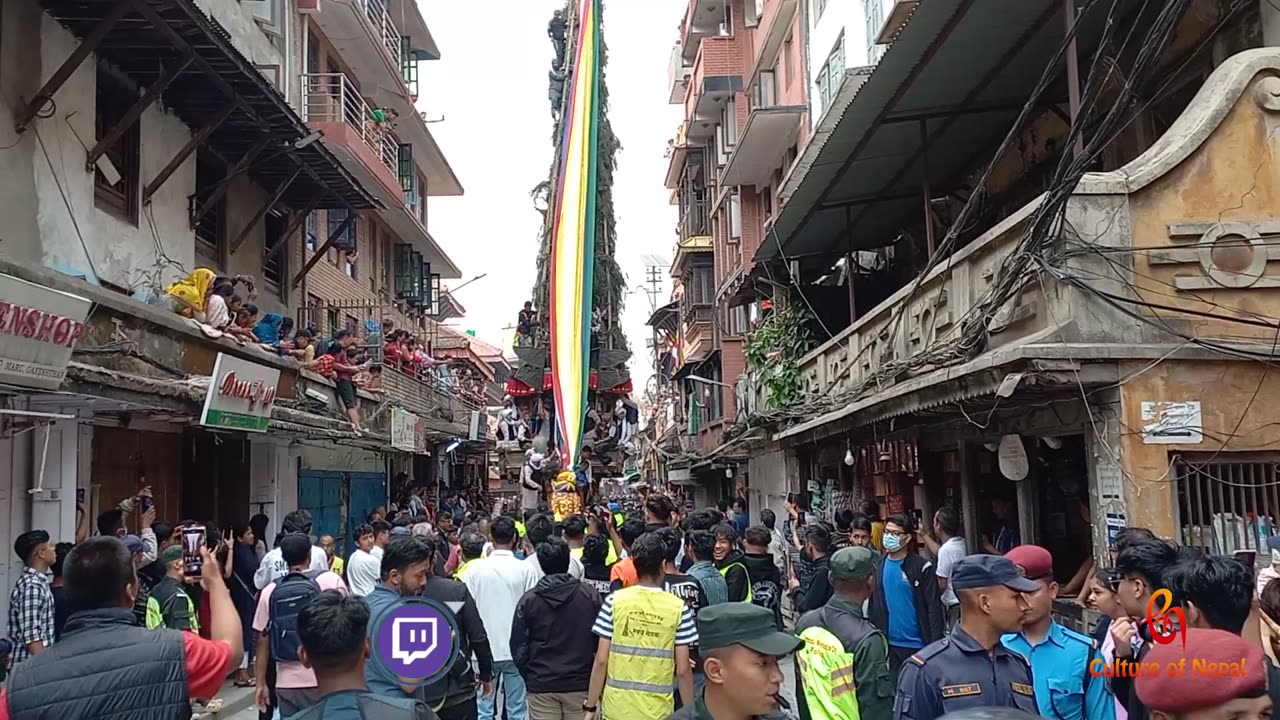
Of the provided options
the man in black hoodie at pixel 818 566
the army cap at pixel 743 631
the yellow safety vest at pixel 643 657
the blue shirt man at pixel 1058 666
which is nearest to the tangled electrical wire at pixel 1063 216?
the man in black hoodie at pixel 818 566

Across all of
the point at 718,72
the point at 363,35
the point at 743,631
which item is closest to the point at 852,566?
the point at 743,631

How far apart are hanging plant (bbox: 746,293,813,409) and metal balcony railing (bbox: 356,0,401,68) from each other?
11642 mm

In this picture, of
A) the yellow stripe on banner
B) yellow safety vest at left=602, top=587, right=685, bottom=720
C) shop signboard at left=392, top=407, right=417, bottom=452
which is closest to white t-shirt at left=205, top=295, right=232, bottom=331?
the yellow stripe on banner

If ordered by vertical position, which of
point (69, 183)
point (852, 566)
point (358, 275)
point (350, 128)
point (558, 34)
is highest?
point (350, 128)

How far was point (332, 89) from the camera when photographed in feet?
80.0

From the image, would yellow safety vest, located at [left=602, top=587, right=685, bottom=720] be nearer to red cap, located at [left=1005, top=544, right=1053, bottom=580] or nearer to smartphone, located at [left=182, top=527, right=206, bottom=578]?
red cap, located at [left=1005, top=544, right=1053, bottom=580]

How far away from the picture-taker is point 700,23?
122 feet

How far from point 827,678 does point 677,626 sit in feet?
4.54

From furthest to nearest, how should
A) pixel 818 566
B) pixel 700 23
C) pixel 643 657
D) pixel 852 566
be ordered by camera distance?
1. pixel 700 23
2. pixel 818 566
3. pixel 643 657
4. pixel 852 566

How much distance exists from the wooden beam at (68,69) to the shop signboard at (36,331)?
150 inches

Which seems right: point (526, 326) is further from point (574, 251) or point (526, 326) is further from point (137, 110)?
point (137, 110)

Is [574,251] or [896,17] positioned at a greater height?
[896,17]

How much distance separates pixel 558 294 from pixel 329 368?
6.58 m

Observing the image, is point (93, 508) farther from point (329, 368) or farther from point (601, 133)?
point (601, 133)
